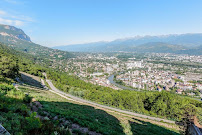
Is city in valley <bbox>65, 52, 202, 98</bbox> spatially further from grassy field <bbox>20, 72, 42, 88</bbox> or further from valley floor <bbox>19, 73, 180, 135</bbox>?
valley floor <bbox>19, 73, 180, 135</bbox>

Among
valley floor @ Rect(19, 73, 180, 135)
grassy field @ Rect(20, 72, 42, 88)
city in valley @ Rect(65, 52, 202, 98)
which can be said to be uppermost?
valley floor @ Rect(19, 73, 180, 135)

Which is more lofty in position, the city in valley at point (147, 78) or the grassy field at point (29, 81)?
the grassy field at point (29, 81)

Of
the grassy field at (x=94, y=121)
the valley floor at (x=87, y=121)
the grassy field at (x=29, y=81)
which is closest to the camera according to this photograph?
the valley floor at (x=87, y=121)

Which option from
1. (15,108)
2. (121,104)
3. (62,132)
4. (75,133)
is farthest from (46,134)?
(121,104)

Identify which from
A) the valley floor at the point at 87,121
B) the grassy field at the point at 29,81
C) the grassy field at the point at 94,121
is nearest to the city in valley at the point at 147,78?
the grassy field at the point at 29,81

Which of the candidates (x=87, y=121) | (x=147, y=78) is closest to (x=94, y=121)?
(x=87, y=121)

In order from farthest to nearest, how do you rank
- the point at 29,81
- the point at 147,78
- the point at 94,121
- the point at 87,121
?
the point at 147,78 < the point at 29,81 < the point at 94,121 < the point at 87,121

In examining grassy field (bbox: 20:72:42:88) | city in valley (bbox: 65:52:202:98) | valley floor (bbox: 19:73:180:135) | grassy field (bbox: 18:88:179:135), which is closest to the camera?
valley floor (bbox: 19:73:180:135)

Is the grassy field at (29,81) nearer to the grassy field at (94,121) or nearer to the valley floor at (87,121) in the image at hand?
the valley floor at (87,121)

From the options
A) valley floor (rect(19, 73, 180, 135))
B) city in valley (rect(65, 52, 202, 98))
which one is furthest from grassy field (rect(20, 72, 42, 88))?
city in valley (rect(65, 52, 202, 98))

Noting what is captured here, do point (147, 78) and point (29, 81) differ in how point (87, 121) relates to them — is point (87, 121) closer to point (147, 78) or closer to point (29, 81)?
point (29, 81)

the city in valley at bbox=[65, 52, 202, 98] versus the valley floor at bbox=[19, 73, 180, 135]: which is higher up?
the valley floor at bbox=[19, 73, 180, 135]

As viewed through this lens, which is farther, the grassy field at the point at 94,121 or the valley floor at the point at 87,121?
the grassy field at the point at 94,121

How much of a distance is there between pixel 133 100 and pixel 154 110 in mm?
5303
